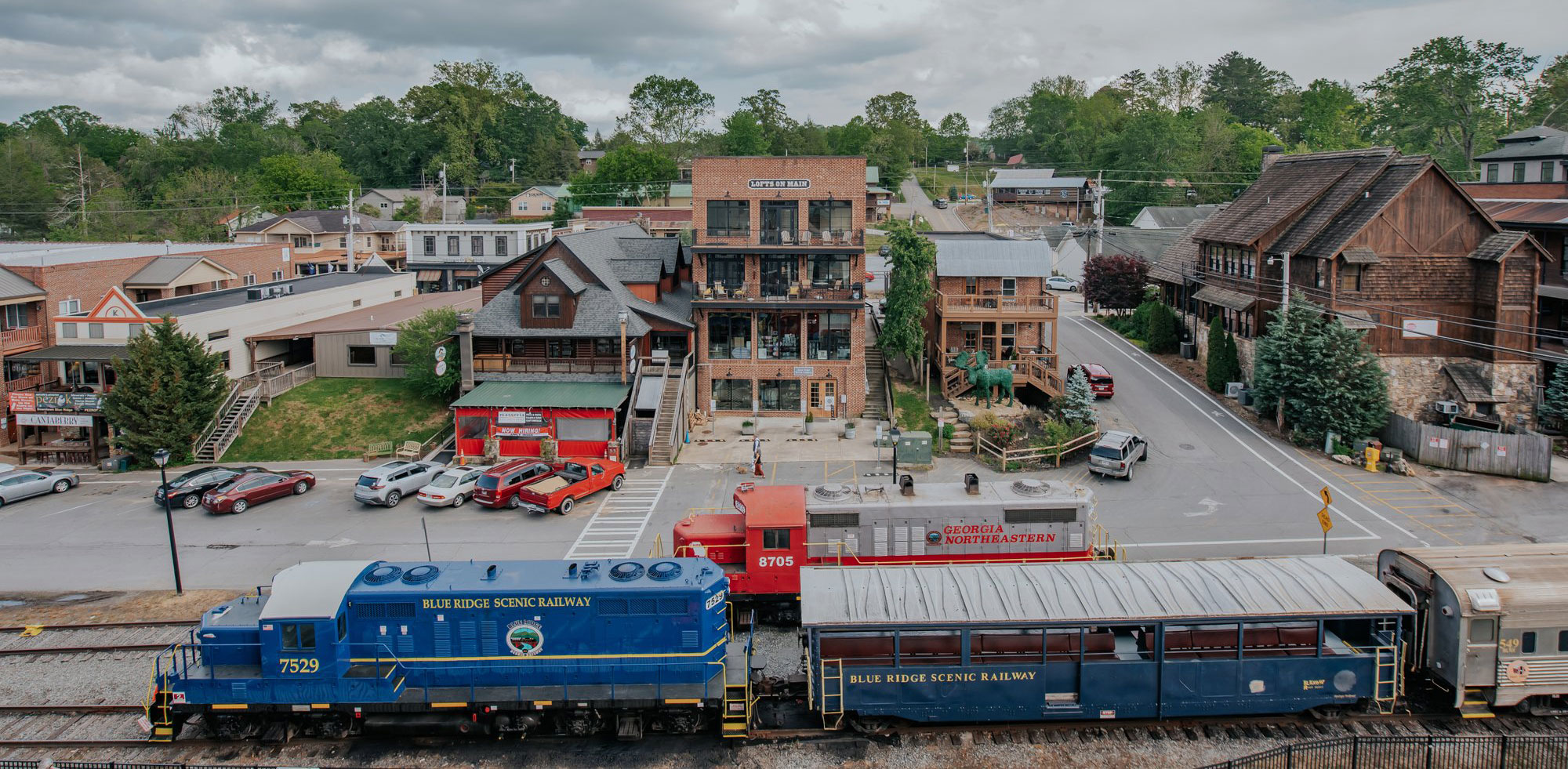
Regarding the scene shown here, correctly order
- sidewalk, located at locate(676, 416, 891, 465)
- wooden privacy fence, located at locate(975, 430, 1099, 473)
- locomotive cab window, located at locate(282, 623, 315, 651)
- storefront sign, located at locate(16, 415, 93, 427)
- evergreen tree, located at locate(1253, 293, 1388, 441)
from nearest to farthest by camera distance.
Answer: locomotive cab window, located at locate(282, 623, 315, 651)
wooden privacy fence, located at locate(975, 430, 1099, 473)
evergreen tree, located at locate(1253, 293, 1388, 441)
sidewalk, located at locate(676, 416, 891, 465)
storefront sign, located at locate(16, 415, 93, 427)

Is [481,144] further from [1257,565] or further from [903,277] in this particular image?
[1257,565]

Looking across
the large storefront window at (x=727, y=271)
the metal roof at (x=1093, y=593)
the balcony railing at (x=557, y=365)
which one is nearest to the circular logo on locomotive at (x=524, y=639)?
the metal roof at (x=1093, y=593)

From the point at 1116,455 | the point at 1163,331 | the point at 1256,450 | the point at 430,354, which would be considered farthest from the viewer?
the point at 1163,331

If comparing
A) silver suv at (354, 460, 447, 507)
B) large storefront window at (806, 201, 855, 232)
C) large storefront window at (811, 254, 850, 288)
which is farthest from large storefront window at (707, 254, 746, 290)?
silver suv at (354, 460, 447, 507)

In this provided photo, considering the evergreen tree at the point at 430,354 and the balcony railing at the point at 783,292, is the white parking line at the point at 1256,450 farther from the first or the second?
the evergreen tree at the point at 430,354

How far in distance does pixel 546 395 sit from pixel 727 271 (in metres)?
10.6

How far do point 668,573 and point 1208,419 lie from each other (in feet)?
109

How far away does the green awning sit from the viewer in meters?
43.6

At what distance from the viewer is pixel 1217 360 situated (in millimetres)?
50281

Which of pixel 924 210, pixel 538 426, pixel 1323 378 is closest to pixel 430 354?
pixel 538 426

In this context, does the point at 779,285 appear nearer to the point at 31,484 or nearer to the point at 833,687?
the point at 833,687

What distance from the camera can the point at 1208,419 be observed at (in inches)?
1825

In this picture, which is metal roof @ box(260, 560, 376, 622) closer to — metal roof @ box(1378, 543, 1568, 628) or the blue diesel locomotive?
the blue diesel locomotive

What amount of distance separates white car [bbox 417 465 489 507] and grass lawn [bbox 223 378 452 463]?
880cm
